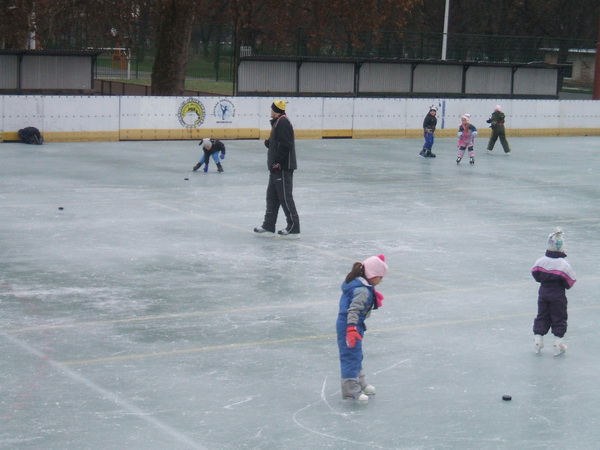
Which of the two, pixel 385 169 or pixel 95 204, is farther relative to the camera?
pixel 385 169

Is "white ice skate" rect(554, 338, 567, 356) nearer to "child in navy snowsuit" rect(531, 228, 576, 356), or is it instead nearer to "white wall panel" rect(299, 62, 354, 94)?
"child in navy snowsuit" rect(531, 228, 576, 356)

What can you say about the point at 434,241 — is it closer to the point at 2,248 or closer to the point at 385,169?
the point at 2,248

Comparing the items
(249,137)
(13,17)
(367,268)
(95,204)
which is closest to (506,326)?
(367,268)

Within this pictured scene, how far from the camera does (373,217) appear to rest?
17.4 meters

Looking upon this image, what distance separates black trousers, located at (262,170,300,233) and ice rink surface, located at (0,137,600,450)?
343 mm

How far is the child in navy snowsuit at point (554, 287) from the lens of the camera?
9.14 m

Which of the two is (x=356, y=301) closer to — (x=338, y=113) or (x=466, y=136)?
(x=466, y=136)

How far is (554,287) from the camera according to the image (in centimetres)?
922

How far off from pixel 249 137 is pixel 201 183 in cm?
1032

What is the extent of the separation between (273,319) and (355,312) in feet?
9.40

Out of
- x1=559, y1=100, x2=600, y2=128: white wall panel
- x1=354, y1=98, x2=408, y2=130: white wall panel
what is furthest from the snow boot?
x1=559, y1=100, x2=600, y2=128: white wall panel

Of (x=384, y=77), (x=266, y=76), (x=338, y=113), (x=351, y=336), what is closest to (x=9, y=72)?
(x=266, y=76)

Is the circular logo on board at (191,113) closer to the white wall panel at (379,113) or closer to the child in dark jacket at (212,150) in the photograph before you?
the white wall panel at (379,113)

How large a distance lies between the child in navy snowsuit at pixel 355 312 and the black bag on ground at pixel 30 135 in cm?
2061
